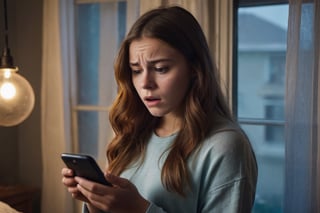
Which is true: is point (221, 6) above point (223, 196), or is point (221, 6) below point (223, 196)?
above

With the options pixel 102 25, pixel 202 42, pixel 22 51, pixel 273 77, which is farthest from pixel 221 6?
pixel 22 51

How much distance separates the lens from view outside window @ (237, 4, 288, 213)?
183 centimetres

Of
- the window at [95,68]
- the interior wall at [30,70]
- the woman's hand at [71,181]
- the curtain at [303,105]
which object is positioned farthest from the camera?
the interior wall at [30,70]

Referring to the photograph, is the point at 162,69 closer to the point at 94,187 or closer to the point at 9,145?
the point at 94,187

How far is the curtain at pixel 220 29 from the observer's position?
177 centimetres

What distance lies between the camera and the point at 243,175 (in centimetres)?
96

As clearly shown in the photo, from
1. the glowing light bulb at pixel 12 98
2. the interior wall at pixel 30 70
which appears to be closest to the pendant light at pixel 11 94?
the glowing light bulb at pixel 12 98

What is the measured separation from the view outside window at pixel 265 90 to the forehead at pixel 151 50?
3.06ft

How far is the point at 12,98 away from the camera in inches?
69.8

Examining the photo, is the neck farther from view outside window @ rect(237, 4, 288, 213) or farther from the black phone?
view outside window @ rect(237, 4, 288, 213)

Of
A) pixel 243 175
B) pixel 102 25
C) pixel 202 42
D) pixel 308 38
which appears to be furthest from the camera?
pixel 102 25

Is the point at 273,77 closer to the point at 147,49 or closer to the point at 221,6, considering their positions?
the point at 221,6

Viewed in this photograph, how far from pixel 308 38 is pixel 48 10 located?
1295mm

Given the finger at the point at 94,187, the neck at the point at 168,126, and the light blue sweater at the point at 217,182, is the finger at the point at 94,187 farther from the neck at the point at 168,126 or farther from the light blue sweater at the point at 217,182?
the neck at the point at 168,126
